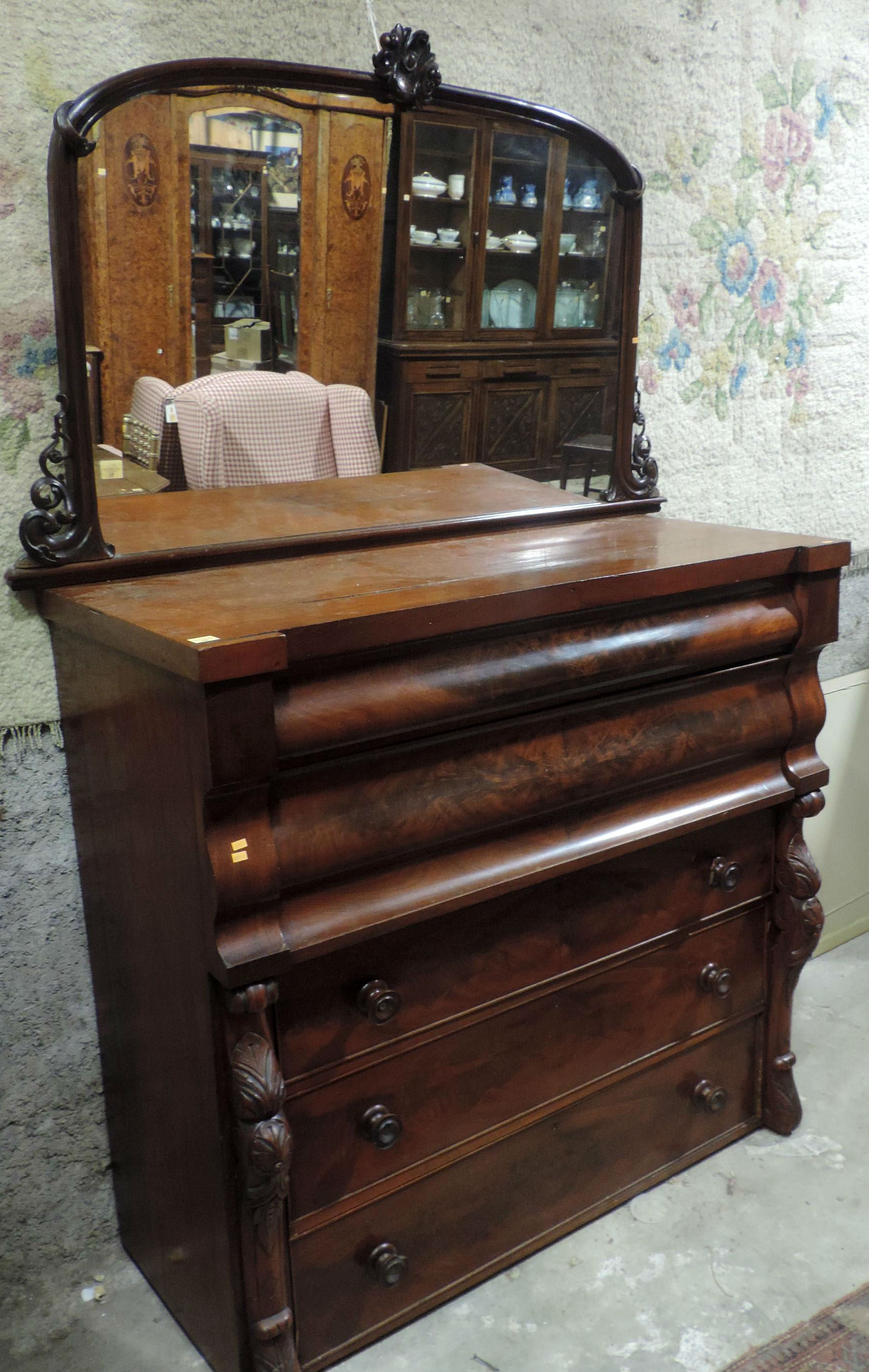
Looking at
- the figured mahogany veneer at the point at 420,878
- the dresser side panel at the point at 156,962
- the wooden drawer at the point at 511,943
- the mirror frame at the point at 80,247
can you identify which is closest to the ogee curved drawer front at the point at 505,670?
the figured mahogany veneer at the point at 420,878

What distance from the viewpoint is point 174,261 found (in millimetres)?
1659

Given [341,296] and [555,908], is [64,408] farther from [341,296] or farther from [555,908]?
[555,908]

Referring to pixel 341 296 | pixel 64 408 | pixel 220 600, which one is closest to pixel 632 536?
pixel 341 296

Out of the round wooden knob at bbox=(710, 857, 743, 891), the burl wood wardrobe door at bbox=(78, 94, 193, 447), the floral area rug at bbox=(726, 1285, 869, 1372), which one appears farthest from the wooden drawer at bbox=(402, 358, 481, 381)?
the floral area rug at bbox=(726, 1285, 869, 1372)

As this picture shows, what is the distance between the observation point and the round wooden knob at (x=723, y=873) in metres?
1.98

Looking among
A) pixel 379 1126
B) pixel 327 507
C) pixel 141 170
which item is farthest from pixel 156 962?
pixel 141 170

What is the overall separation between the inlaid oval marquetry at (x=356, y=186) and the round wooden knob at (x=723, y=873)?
1.21 metres

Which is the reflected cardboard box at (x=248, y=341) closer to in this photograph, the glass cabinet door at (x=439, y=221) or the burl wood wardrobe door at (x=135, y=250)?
the burl wood wardrobe door at (x=135, y=250)

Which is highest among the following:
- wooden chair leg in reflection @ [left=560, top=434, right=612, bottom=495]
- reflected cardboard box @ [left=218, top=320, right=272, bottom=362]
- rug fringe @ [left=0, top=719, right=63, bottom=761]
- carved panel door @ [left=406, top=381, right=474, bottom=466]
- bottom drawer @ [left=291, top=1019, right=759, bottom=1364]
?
reflected cardboard box @ [left=218, top=320, right=272, bottom=362]

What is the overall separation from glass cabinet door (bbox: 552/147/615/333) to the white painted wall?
4.04 feet

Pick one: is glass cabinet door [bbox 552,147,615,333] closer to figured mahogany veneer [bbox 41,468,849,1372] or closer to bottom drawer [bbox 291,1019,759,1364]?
figured mahogany veneer [bbox 41,468,849,1372]

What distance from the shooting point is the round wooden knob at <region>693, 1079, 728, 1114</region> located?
82.7 inches

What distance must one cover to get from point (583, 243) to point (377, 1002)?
1.40m

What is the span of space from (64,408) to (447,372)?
0.67 metres
